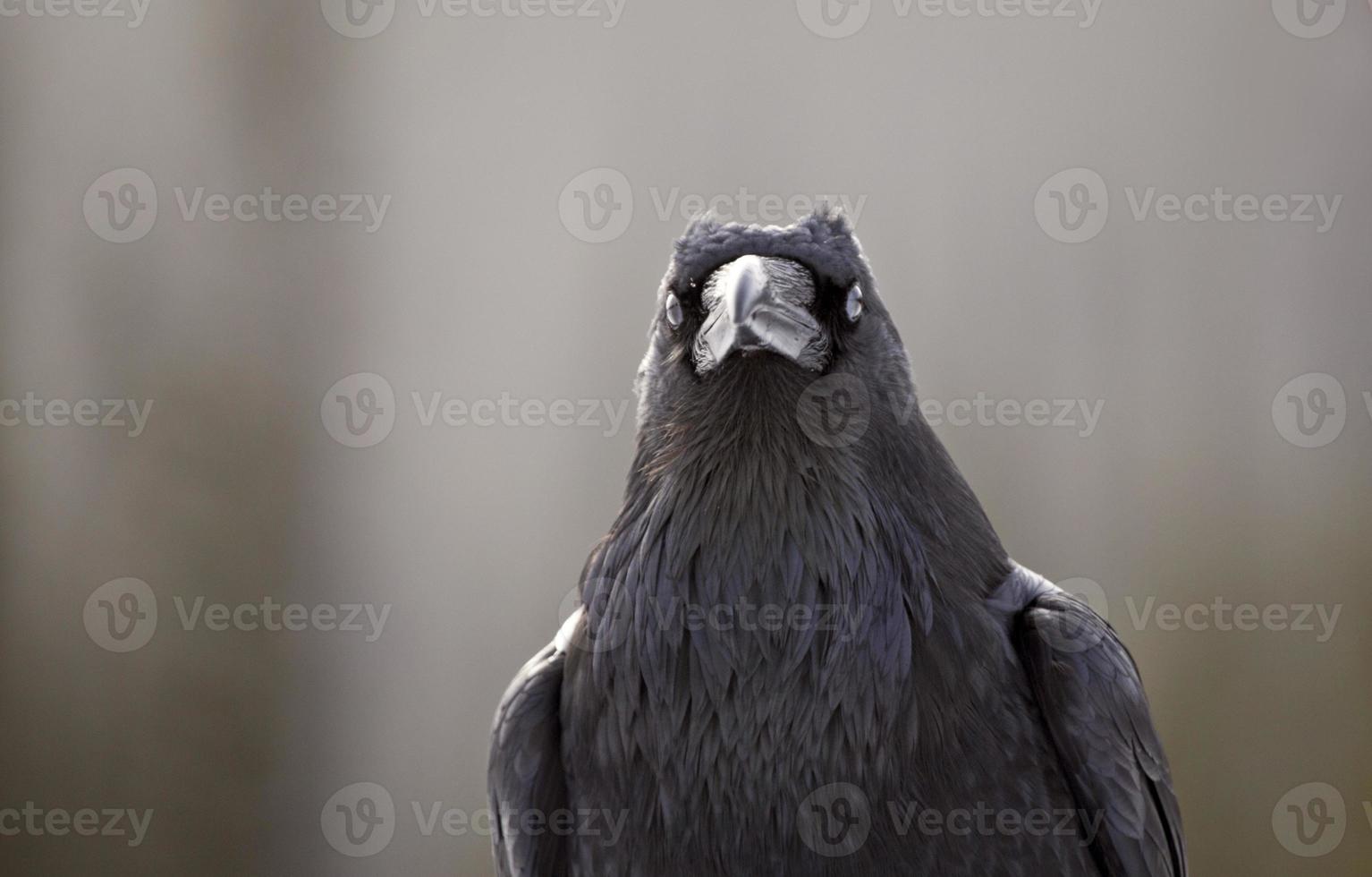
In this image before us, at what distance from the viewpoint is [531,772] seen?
117 centimetres

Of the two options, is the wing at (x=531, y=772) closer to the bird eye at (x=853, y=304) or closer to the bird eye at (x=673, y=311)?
the bird eye at (x=673, y=311)

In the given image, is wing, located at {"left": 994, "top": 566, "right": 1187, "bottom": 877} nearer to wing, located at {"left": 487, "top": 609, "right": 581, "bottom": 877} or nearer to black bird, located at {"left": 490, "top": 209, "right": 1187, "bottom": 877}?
black bird, located at {"left": 490, "top": 209, "right": 1187, "bottom": 877}

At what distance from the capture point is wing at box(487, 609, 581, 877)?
1169 mm

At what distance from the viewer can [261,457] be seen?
7.34 feet

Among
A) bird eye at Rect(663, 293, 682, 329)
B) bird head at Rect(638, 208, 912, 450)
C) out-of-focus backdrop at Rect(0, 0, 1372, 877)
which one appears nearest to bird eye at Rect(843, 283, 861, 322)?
bird head at Rect(638, 208, 912, 450)

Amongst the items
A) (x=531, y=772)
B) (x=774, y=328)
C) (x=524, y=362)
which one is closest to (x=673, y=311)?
(x=774, y=328)

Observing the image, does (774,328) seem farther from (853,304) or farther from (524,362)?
(524,362)

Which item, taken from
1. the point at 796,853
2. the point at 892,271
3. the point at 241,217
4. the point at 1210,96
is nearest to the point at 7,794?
the point at 241,217

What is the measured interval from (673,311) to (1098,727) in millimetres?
637

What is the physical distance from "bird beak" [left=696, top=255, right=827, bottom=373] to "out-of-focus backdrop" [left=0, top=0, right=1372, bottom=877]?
1.18 metres

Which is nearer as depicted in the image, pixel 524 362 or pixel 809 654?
pixel 809 654

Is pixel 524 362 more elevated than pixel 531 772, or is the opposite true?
pixel 524 362

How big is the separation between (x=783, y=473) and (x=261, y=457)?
5.12 feet

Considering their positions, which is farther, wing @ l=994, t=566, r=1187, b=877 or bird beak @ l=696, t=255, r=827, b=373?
wing @ l=994, t=566, r=1187, b=877
